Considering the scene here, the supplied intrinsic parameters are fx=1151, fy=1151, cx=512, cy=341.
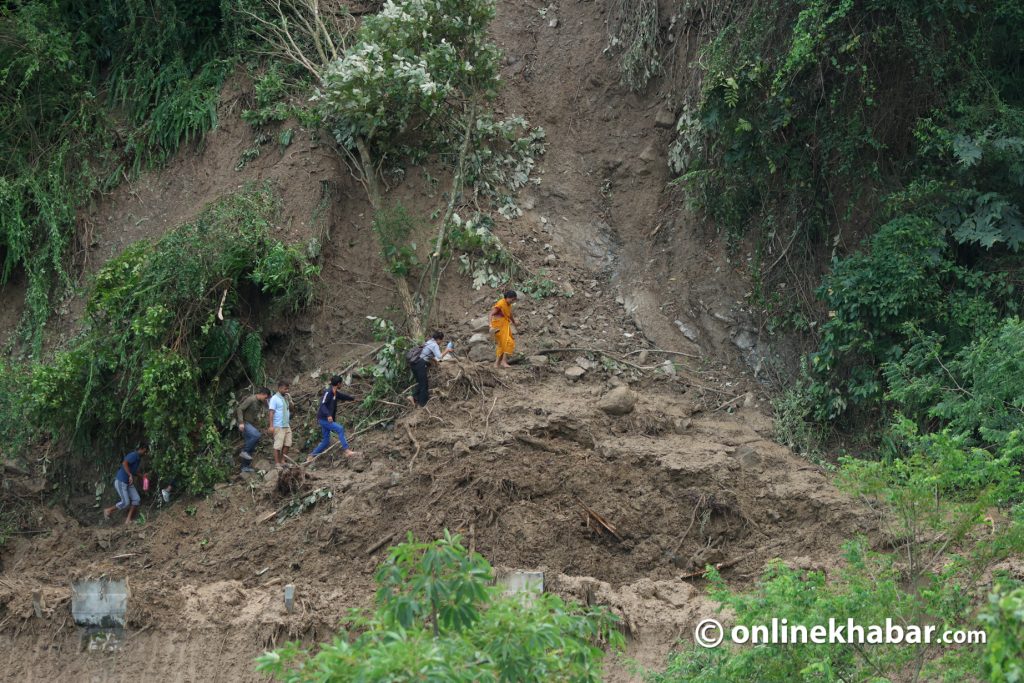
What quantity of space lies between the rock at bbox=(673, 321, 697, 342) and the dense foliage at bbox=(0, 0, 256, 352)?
22.2ft

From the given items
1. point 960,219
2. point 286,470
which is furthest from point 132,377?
point 960,219

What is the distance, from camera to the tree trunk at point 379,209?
12609 millimetres

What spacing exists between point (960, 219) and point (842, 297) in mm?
1451

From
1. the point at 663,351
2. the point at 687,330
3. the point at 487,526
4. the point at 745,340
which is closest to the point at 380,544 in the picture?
the point at 487,526

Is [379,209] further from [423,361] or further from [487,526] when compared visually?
[487,526]

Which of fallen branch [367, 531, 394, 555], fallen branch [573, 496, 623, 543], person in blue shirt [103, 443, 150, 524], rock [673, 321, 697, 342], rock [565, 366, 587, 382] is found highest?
rock [673, 321, 697, 342]

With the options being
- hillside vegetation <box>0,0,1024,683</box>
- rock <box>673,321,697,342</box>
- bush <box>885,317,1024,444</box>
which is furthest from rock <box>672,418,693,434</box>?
bush <box>885,317,1024,444</box>

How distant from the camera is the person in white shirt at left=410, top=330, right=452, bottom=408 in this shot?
38.4ft

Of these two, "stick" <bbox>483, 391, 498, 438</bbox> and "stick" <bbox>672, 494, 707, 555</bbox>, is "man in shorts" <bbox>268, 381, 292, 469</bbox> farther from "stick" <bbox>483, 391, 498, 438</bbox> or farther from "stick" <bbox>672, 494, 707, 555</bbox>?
"stick" <bbox>672, 494, 707, 555</bbox>

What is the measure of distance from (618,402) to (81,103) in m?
8.80

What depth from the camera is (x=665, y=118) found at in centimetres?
1431

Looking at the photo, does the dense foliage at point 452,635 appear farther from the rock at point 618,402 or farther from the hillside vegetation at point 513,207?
the rock at point 618,402

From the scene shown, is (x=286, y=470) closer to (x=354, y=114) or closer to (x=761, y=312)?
(x=354, y=114)

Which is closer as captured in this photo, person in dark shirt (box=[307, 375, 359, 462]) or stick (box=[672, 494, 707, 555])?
stick (box=[672, 494, 707, 555])
